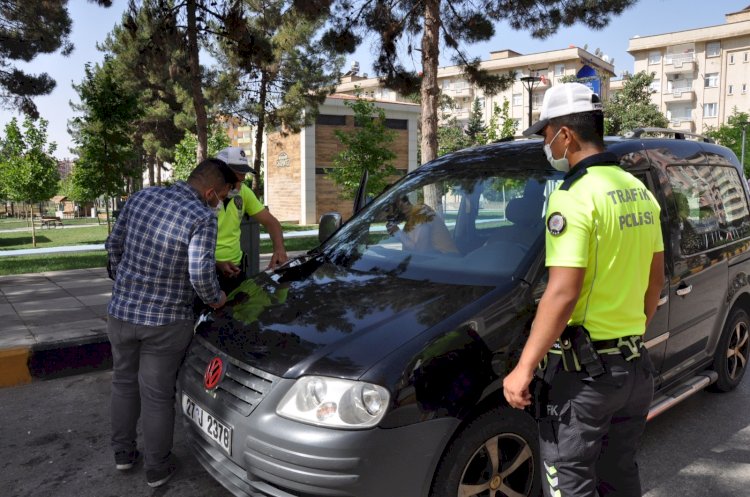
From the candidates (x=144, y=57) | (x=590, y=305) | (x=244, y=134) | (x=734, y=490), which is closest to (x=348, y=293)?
(x=590, y=305)

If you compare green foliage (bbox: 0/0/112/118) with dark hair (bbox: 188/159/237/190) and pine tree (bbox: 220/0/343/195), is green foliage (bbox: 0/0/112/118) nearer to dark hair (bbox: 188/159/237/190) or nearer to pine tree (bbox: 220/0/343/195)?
pine tree (bbox: 220/0/343/195)

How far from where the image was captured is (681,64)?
197 ft

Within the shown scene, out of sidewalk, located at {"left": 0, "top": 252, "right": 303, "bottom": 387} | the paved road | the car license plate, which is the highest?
the car license plate

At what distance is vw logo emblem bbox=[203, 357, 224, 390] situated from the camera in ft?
8.66

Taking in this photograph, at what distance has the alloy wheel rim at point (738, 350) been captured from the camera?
4.35 metres

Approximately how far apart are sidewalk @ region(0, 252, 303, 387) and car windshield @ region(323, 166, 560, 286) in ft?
9.48

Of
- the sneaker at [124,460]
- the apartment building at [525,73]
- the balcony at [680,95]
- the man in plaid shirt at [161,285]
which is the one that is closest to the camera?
the man in plaid shirt at [161,285]

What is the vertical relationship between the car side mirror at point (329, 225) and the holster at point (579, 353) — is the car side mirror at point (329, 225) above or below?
above

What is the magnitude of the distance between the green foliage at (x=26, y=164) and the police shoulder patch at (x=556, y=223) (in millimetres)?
25877

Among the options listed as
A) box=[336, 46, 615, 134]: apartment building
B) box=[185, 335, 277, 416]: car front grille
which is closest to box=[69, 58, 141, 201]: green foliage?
box=[185, 335, 277, 416]: car front grille

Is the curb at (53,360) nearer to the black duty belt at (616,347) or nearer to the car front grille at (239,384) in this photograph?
the car front grille at (239,384)

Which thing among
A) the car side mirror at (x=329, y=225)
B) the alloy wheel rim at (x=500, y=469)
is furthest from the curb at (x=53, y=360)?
the alloy wheel rim at (x=500, y=469)

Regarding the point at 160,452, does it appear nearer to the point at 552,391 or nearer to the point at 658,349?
the point at 552,391

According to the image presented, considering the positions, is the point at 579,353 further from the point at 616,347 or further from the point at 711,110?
the point at 711,110
